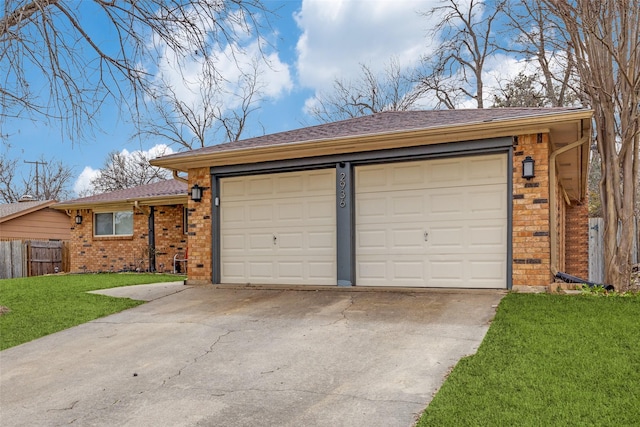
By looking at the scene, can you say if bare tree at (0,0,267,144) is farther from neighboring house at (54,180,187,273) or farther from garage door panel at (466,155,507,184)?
neighboring house at (54,180,187,273)

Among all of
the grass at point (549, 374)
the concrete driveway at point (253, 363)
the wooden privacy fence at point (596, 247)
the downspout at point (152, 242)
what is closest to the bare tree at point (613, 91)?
the grass at point (549, 374)

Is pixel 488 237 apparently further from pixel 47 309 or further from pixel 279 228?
pixel 47 309

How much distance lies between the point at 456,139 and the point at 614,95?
116 inches

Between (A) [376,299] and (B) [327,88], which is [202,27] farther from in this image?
(B) [327,88]

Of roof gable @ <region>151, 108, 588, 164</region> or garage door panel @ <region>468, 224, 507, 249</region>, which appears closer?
roof gable @ <region>151, 108, 588, 164</region>

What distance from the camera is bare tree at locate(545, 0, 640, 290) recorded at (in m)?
7.94

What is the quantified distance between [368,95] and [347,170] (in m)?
16.7

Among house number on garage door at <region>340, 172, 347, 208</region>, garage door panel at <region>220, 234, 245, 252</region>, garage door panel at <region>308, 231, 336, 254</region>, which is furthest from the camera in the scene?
garage door panel at <region>220, 234, 245, 252</region>

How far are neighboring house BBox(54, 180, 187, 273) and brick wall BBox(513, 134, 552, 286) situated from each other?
10.4 meters

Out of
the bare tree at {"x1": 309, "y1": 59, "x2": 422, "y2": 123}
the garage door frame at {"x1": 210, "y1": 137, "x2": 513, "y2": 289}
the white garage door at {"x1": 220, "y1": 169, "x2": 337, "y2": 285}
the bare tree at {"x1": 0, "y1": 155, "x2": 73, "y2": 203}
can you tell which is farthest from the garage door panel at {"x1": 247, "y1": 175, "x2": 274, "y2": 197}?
the bare tree at {"x1": 0, "y1": 155, "x2": 73, "y2": 203}

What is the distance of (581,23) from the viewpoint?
8.13 m

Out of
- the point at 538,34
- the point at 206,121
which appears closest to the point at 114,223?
the point at 206,121

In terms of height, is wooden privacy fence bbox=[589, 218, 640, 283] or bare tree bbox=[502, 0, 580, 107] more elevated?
bare tree bbox=[502, 0, 580, 107]

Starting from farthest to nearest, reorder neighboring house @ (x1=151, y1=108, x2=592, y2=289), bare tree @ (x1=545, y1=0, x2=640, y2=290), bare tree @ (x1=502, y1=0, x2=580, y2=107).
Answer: bare tree @ (x1=502, y1=0, x2=580, y2=107)
bare tree @ (x1=545, y1=0, x2=640, y2=290)
neighboring house @ (x1=151, y1=108, x2=592, y2=289)
